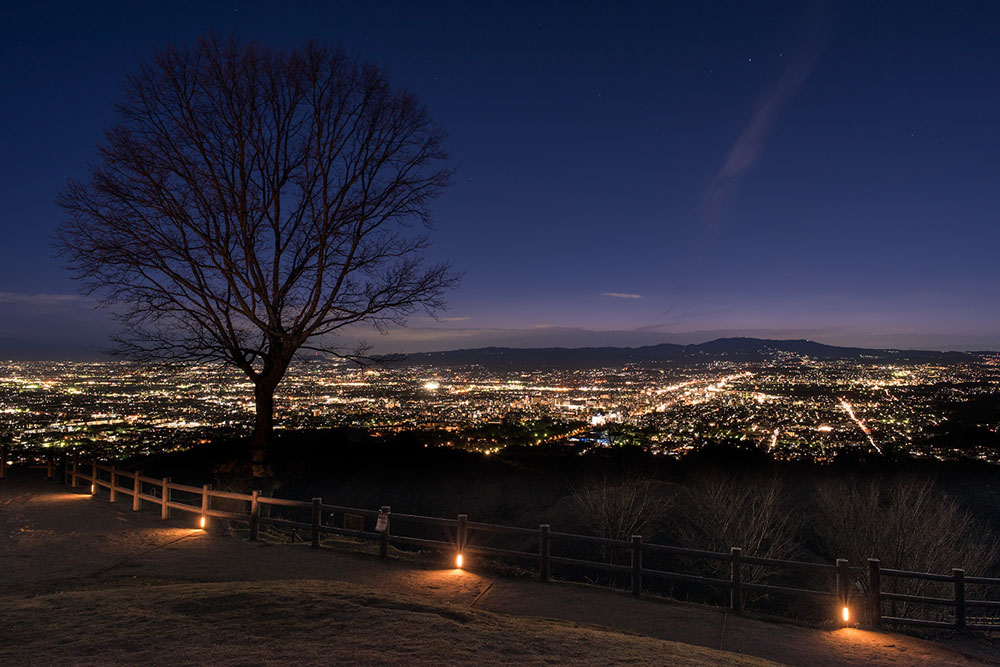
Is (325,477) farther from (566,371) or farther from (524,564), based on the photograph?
(566,371)

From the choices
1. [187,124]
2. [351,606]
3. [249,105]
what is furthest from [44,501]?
[351,606]

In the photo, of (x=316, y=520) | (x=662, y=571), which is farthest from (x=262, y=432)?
(x=662, y=571)

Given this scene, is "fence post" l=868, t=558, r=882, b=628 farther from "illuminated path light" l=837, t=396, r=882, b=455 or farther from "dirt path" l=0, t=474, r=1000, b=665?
"illuminated path light" l=837, t=396, r=882, b=455

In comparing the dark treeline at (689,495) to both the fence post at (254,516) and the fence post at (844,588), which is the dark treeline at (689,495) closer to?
the fence post at (254,516)

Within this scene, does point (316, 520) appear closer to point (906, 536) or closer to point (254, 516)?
point (254, 516)

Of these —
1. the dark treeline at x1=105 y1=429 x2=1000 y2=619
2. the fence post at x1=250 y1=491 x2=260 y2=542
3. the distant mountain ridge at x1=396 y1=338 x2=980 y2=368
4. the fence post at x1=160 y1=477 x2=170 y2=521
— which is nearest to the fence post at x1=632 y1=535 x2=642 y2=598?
the dark treeline at x1=105 y1=429 x2=1000 y2=619
